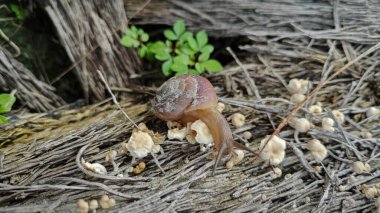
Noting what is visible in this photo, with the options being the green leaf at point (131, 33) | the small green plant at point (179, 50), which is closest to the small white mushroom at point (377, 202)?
the small green plant at point (179, 50)

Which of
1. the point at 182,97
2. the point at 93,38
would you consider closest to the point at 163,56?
the point at 93,38

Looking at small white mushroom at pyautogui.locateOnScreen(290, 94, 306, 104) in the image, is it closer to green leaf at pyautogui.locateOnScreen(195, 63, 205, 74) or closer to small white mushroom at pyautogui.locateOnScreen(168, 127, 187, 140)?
green leaf at pyautogui.locateOnScreen(195, 63, 205, 74)

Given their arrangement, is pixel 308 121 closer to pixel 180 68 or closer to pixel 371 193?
pixel 371 193

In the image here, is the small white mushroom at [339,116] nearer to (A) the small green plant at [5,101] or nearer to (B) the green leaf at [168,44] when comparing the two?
(B) the green leaf at [168,44]

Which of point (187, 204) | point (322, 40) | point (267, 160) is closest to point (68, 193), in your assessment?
point (187, 204)

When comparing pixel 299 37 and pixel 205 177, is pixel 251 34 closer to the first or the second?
pixel 299 37

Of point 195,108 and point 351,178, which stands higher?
point 195,108

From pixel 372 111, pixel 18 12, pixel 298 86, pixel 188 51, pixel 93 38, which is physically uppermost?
pixel 18 12
